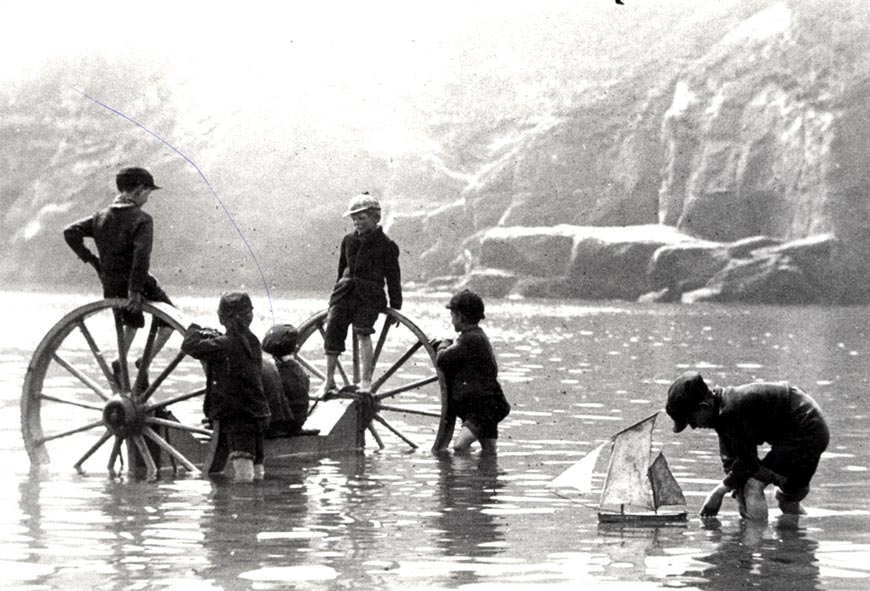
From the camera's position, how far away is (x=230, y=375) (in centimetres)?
1105

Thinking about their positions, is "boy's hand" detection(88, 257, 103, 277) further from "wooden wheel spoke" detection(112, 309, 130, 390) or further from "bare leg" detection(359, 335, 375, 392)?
"bare leg" detection(359, 335, 375, 392)

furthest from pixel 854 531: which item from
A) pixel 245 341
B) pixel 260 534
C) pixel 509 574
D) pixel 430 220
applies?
pixel 430 220

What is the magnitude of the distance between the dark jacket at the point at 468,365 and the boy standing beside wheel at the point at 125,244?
253 centimetres

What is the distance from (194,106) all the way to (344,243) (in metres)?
134

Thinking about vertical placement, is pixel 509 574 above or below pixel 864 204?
below

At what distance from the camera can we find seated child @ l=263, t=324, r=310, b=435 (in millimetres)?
12641

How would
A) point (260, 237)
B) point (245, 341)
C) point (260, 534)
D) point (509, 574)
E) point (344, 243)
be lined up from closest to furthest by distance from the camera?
point (509, 574)
point (260, 534)
point (245, 341)
point (344, 243)
point (260, 237)

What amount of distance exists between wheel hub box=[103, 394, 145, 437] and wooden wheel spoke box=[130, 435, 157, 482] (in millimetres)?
54

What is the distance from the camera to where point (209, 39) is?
161000 millimetres

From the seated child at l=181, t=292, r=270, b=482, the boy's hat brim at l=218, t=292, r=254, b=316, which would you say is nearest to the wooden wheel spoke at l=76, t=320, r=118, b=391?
the seated child at l=181, t=292, r=270, b=482

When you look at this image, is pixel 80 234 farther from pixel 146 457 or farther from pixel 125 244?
pixel 146 457

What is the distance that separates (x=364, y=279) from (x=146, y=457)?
9.48ft

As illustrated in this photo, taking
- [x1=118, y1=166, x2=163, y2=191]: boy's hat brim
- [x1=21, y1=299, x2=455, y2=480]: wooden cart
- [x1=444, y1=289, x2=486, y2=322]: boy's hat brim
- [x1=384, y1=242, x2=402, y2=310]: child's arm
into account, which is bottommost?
[x1=21, y1=299, x2=455, y2=480]: wooden cart

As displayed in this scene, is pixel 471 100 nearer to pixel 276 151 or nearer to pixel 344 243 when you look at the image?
pixel 276 151
